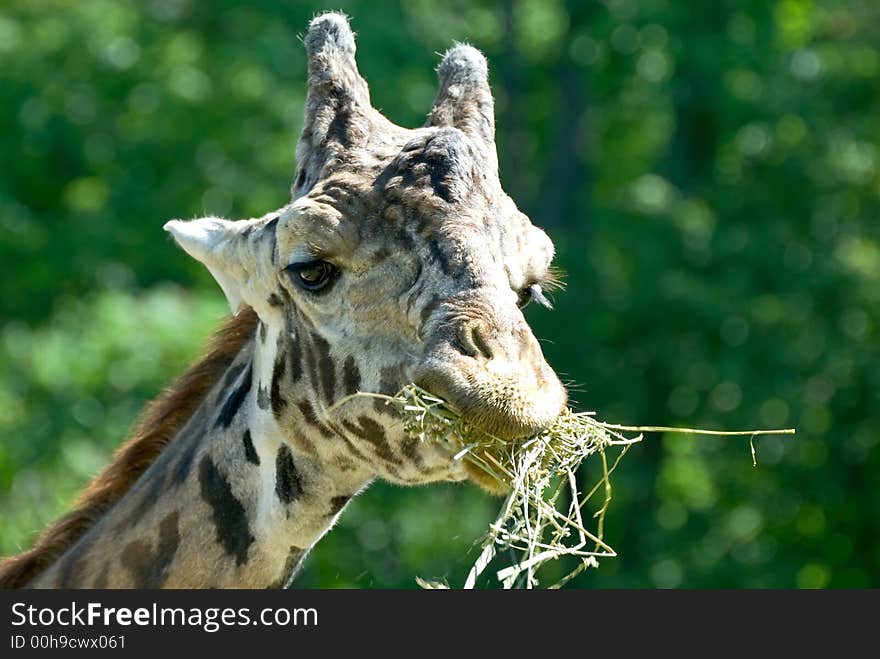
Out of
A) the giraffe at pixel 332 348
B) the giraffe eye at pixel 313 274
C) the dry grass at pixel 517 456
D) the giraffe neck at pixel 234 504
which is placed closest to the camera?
the dry grass at pixel 517 456

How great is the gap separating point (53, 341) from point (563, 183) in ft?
→ 28.6

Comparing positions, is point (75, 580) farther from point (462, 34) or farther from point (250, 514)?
point (462, 34)

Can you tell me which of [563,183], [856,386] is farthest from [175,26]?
[856,386]

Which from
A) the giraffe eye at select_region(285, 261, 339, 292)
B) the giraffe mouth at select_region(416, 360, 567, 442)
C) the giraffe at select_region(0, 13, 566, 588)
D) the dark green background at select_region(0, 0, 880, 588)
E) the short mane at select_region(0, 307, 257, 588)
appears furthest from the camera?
the dark green background at select_region(0, 0, 880, 588)

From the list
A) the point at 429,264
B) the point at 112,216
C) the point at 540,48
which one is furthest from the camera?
the point at 540,48

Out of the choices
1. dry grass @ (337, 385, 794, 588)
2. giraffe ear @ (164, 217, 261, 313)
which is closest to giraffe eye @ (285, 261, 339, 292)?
giraffe ear @ (164, 217, 261, 313)

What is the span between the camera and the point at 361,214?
526 cm

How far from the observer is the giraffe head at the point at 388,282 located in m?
4.86

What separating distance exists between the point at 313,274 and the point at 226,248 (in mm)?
492

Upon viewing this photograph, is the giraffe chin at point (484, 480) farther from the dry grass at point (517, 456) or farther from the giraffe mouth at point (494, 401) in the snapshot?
the giraffe mouth at point (494, 401)

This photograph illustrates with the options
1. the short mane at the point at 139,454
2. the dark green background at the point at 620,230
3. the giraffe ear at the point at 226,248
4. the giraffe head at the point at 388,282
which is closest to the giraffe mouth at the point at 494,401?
the giraffe head at the point at 388,282

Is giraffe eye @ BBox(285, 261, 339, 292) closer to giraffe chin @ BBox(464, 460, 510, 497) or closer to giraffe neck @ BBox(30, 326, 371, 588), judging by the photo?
giraffe neck @ BBox(30, 326, 371, 588)

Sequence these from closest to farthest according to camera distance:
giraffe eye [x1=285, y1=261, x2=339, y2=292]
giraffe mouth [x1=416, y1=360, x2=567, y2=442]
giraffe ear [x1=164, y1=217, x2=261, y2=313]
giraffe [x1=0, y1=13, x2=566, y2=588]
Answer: giraffe mouth [x1=416, y1=360, x2=567, y2=442] → giraffe [x1=0, y1=13, x2=566, y2=588] → giraffe eye [x1=285, y1=261, x2=339, y2=292] → giraffe ear [x1=164, y1=217, x2=261, y2=313]

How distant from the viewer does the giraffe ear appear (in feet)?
18.3
